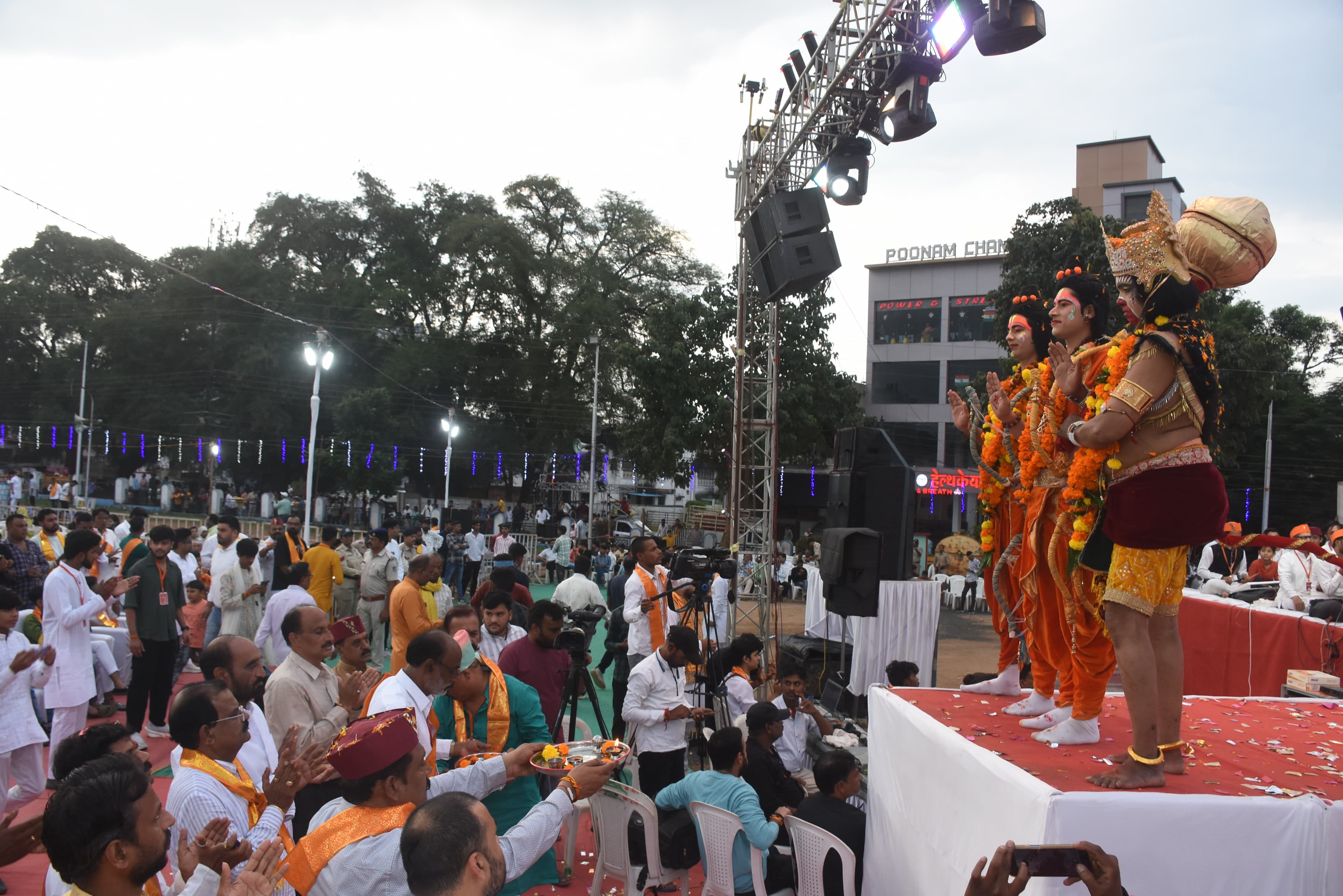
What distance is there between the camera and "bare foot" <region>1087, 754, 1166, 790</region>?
2943 mm

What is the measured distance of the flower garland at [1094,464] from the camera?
3311 millimetres

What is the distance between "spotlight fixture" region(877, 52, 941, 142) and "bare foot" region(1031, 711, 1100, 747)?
666 cm

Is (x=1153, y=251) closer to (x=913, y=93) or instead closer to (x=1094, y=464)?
(x=1094, y=464)

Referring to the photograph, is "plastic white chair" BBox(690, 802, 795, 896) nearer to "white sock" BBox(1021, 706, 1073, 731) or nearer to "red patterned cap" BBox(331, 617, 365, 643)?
"white sock" BBox(1021, 706, 1073, 731)

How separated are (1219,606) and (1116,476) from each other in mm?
6480

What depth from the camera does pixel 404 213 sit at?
36.8m

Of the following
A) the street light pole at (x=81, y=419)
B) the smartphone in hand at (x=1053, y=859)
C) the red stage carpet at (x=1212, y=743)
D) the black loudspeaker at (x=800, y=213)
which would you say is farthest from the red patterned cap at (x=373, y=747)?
the street light pole at (x=81, y=419)

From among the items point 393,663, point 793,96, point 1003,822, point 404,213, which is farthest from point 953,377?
point 1003,822

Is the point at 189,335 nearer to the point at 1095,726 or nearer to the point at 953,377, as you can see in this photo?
the point at 953,377

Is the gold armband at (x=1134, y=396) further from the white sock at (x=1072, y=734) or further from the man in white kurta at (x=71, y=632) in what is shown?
the man in white kurta at (x=71, y=632)

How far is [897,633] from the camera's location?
9.75 m

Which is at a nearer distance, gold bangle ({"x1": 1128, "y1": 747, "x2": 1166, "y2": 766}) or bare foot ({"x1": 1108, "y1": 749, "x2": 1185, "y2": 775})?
gold bangle ({"x1": 1128, "y1": 747, "x2": 1166, "y2": 766})

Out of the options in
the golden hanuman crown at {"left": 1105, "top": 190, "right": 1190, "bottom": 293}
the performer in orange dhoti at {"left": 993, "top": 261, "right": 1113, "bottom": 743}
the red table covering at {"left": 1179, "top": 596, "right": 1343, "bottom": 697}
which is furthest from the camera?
the red table covering at {"left": 1179, "top": 596, "right": 1343, "bottom": 697}

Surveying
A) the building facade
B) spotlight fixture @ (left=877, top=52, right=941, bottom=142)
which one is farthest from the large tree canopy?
spotlight fixture @ (left=877, top=52, right=941, bottom=142)
